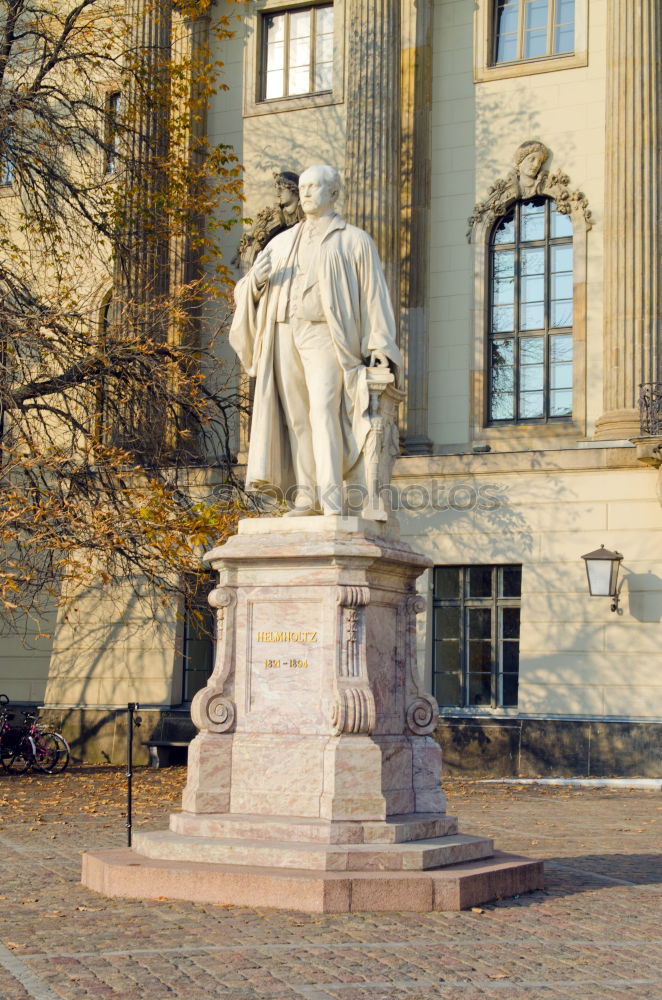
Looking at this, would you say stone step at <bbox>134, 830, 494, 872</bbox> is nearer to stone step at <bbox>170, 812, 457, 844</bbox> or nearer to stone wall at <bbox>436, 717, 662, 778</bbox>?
stone step at <bbox>170, 812, 457, 844</bbox>

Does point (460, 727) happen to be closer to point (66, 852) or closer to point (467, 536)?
point (467, 536)

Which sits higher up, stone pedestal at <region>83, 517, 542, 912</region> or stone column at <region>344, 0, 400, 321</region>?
stone column at <region>344, 0, 400, 321</region>

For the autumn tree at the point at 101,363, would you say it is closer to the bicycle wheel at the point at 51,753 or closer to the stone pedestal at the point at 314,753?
the bicycle wheel at the point at 51,753

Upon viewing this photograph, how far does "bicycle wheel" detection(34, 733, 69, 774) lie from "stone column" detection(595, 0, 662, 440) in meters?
9.66

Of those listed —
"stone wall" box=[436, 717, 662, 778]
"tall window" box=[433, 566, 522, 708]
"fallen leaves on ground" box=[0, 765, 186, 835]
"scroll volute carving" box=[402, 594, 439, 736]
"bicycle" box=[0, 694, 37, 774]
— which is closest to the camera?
"scroll volute carving" box=[402, 594, 439, 736]

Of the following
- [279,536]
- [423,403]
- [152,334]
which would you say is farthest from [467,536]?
[279,536]

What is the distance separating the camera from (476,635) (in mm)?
23938

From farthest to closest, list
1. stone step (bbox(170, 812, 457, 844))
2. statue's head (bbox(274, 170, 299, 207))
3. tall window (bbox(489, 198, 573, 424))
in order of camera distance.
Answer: statue's head (bbox(274, 170, 299, 207))
tall window (bbox(489, 198, 573, 424))
stone step (bbox(170, 812, 457, 844))

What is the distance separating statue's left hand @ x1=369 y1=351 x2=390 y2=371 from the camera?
10383 millimetres

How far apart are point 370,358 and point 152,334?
11.3m

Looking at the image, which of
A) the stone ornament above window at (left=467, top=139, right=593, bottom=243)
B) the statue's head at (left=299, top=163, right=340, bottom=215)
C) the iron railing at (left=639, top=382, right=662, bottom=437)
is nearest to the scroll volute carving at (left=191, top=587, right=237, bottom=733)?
the statue's head at (left=299, top=163, right=340, bottom=215)

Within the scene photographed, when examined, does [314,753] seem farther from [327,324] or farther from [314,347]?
[327,324]

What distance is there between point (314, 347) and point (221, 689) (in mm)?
2456

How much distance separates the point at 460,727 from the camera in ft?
75.3
